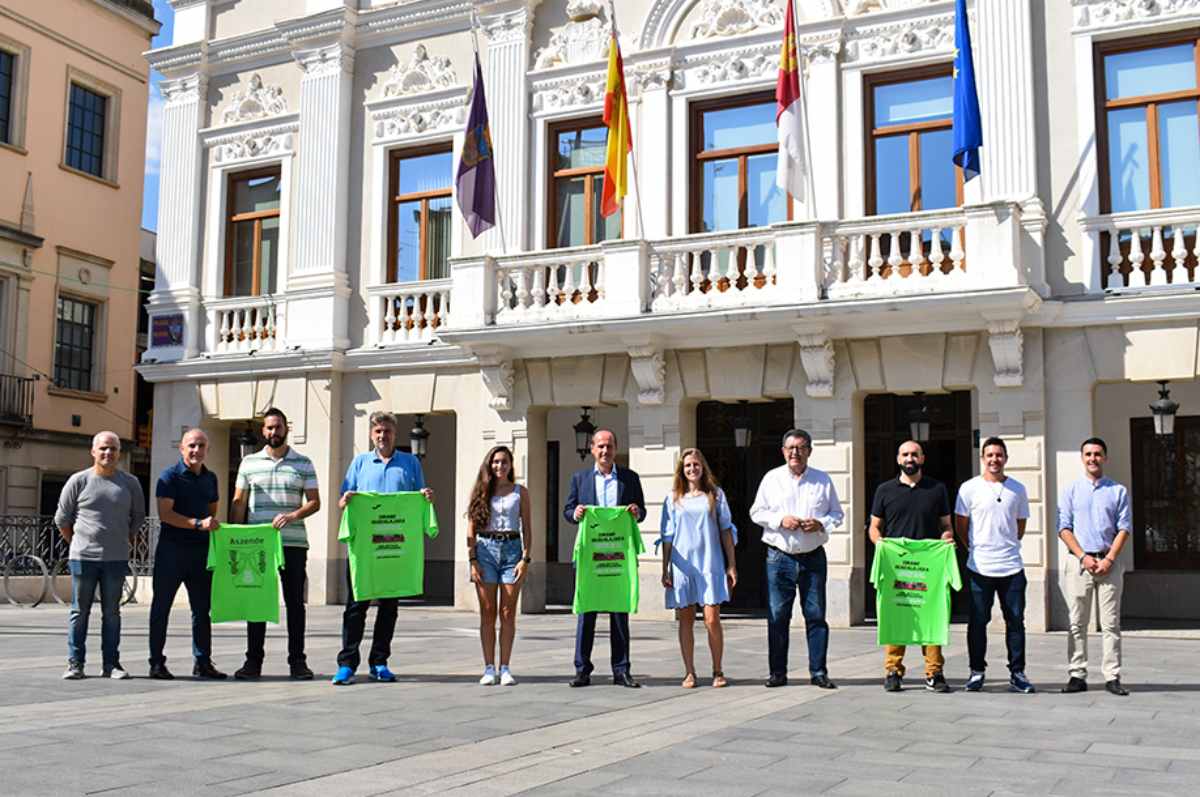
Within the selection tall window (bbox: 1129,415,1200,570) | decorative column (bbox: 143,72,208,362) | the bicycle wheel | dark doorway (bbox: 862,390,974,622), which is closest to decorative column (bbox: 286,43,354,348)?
decorative column (bbox: 143,72,208,362)

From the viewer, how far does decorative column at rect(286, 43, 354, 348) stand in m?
21.5

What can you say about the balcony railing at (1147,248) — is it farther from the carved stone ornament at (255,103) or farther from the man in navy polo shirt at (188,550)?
the carved stone ornament at (255,103)

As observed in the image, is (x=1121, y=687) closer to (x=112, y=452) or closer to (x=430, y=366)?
(x=112, y=452)

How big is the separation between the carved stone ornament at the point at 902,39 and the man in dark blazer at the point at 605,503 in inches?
389

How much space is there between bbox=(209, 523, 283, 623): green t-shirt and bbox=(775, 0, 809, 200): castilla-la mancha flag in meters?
9.22

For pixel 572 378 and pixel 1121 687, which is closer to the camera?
pixel 1121 687

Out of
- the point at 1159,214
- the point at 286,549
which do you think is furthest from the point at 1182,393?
the point at 286,549

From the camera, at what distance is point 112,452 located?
33.5 feet

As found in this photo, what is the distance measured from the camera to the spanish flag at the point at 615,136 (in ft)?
59.9

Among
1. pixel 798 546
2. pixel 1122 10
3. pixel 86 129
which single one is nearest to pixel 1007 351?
pixel 1122 10

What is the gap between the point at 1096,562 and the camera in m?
9.86

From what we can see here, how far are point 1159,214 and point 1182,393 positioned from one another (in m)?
4.04

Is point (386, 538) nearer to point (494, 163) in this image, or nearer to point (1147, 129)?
point (494, 163)

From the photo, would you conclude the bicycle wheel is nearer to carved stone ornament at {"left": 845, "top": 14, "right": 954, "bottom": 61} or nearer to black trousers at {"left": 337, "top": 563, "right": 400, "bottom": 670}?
black trousers at {"left": 337, "top": 563, "right": 400, "bottom": 670}
